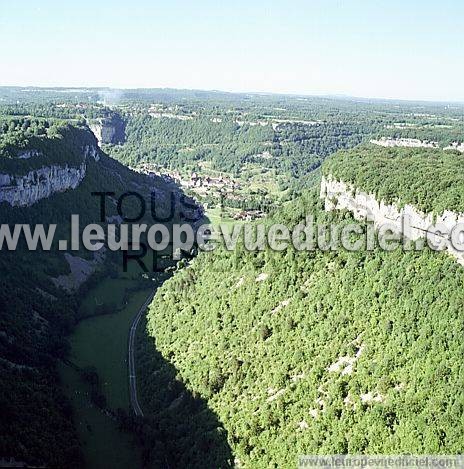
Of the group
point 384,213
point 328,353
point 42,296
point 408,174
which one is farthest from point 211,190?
point 328,353

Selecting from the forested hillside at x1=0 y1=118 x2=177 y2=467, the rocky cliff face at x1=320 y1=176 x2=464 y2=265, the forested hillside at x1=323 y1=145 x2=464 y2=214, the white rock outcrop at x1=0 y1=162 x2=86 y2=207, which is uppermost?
the forested hillside at x1=323 y1=145 x2=464 y2=214

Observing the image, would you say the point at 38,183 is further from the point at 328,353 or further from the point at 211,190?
the point at 211,190

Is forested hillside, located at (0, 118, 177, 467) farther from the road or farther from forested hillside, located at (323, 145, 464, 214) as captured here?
forested hillside, located at (323, 145, 464, 214)

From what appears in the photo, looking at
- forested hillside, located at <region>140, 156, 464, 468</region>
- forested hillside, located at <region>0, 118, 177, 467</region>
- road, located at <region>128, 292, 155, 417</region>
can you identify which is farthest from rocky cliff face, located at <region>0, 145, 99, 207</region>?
forested hillside, located at <region>140, 156, 464, 468</region>

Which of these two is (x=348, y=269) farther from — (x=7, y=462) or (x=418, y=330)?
(x=7, y=462)

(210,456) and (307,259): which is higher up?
(307,259)

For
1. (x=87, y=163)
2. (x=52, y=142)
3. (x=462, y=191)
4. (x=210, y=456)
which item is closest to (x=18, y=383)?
(x=210, y=456)
